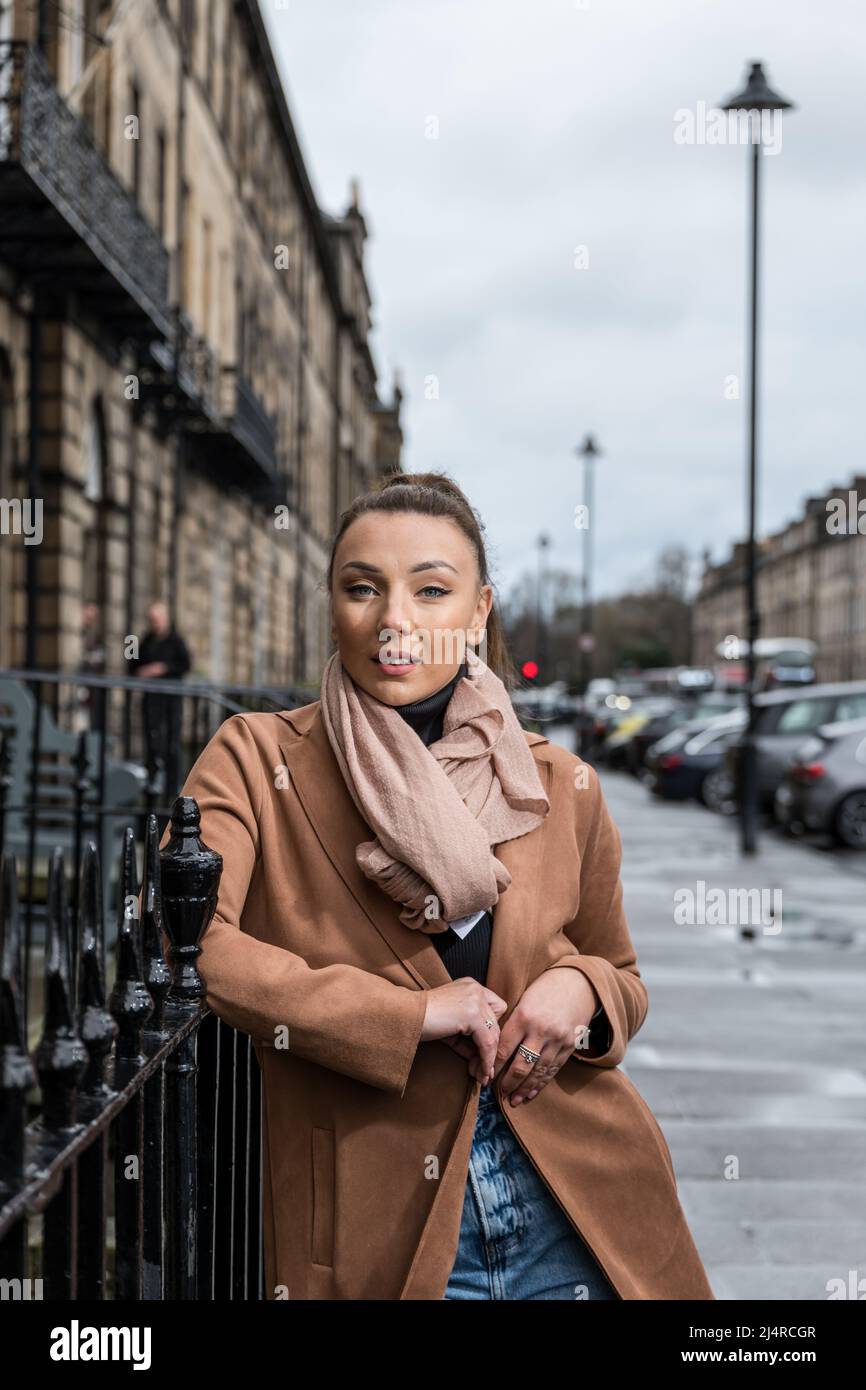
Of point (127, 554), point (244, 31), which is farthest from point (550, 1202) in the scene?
point (244, 31)

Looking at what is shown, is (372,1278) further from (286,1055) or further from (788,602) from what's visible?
(788,602)

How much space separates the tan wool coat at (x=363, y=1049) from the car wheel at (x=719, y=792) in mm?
21031

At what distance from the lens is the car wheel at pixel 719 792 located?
912 inches

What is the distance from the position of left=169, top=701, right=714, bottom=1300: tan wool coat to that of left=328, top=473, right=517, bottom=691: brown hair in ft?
0.84

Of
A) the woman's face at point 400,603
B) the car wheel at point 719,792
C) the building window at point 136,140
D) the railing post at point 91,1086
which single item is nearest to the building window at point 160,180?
the building window at point 136,140

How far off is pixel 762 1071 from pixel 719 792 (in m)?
17.4

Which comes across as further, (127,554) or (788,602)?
(788,602)

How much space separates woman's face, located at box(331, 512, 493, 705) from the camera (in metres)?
2.03

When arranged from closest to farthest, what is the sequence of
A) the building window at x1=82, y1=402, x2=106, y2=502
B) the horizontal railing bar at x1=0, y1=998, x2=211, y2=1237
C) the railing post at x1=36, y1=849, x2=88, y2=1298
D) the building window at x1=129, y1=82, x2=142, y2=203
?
the horizontal railing bar at x1=0, y1=998, x2=211, y2=1237, the railing post at x1=36, y1=849, x2=88, y2=1298, the building window at x1=82, y1=402, x2=106, y2=502, the building window at x1=129, y1=82, x2=142, y2=203

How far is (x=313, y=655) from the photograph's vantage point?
5266 centimetres

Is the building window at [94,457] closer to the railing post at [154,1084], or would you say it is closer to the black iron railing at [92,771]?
the black iron railing at [92,771]

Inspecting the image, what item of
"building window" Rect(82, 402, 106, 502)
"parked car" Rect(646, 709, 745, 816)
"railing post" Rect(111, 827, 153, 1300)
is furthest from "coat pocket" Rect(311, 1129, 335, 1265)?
"parked car" Rect(646, 709, 745, 816)

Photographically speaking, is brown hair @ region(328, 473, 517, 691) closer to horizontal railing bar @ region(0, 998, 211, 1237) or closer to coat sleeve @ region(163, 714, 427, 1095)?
coat sleeve @ region(163, 714, 427, 1095)
